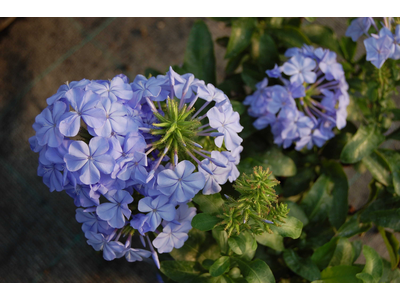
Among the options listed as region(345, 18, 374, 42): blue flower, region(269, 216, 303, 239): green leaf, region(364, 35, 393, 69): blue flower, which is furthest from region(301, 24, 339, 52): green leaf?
region(269, 216, 303, 239): green leaf

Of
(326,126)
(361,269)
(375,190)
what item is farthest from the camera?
(375,190)

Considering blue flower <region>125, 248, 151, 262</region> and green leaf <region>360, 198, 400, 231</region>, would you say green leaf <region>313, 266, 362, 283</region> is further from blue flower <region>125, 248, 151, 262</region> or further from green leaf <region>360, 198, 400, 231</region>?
blue flower <region>125, 248, 151, 262</region>

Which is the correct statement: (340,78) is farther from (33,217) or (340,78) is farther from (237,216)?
(33,217)

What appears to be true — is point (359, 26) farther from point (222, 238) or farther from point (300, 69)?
point (222, 238)

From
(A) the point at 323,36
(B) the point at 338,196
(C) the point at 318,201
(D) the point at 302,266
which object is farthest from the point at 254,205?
(A) the point at 323,36

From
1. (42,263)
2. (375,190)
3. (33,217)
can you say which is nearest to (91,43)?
(33,217)

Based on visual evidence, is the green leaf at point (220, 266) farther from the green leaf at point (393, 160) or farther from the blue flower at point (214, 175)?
the green leaf at point (393, 160)
